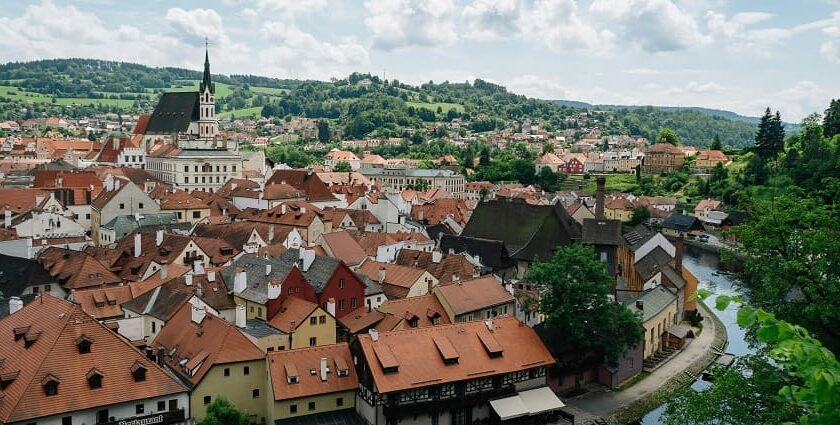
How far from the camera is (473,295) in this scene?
40.9m

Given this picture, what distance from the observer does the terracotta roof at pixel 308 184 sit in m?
80.1

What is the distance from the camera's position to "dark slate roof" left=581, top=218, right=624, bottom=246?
53.2m

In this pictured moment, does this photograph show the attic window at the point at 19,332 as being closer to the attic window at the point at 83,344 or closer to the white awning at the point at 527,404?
the attic window at the point at 83,344

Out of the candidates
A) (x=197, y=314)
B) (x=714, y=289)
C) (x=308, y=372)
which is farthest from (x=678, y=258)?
(x=197, y=314)

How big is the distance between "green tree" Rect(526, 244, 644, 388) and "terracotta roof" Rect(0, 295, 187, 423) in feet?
59.5

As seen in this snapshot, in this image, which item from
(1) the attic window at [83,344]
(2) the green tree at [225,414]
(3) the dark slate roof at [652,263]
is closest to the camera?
(2) the green tree at [225,414]

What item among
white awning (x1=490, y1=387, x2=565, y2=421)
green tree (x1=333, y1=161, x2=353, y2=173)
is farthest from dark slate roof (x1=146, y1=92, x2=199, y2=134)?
white awning (x1=490, y1=387, x2=565, y2=421)

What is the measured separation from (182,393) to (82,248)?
100ft

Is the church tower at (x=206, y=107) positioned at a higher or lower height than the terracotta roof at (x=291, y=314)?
→ higher

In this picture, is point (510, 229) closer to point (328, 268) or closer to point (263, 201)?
point (328, 268)

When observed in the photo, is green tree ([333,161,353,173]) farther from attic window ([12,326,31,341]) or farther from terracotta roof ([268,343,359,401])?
attic window ([12,326,31,341])

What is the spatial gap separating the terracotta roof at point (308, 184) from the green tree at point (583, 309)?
45250 mm

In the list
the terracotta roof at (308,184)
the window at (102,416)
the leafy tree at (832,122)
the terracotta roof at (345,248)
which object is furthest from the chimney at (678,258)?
the leafy tree at (832,122)

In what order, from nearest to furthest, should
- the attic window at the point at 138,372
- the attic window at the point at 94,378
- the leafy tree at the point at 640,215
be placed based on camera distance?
the attic window at the point at 94,378, the attic window at the point at 138,372, the leafy tree at the point at 640,215
